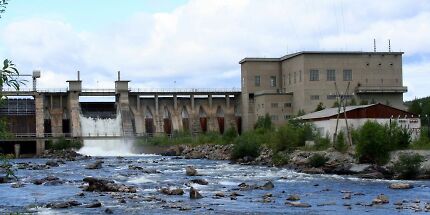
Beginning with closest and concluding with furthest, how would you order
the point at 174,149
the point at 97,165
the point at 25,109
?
the point at 97,165
the point at 174,149
the point at 25,109

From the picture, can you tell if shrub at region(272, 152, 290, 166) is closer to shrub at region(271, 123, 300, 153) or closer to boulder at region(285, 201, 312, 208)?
shrub at region(271, 123, 300, 153)

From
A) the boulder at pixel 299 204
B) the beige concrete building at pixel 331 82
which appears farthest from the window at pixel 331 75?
the boulder at pixel 299 204

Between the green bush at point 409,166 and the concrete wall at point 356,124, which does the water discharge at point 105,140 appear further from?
the green bush at point 409,166

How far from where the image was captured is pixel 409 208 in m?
31.2

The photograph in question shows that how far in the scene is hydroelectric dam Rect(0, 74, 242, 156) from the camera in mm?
104688

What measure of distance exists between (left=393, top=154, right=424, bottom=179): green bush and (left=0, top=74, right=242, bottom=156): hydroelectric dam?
215ft

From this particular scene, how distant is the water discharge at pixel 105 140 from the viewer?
102519 millimetres

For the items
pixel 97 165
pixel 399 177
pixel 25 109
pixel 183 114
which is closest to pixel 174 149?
pixel 183 114

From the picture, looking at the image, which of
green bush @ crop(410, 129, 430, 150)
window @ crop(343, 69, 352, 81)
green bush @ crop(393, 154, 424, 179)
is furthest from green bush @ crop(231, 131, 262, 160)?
window @ crop(343, 69, 352, 81)

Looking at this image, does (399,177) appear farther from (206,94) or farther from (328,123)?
(206,94)

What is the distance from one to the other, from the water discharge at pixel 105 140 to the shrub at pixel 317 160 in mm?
48779

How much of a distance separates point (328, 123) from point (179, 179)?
24.7 m

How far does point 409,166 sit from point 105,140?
222 feet

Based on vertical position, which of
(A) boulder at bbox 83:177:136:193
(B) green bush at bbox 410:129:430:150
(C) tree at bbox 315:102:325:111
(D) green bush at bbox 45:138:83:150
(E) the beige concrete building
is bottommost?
(A) boulder at bbox 83:177:136:193
